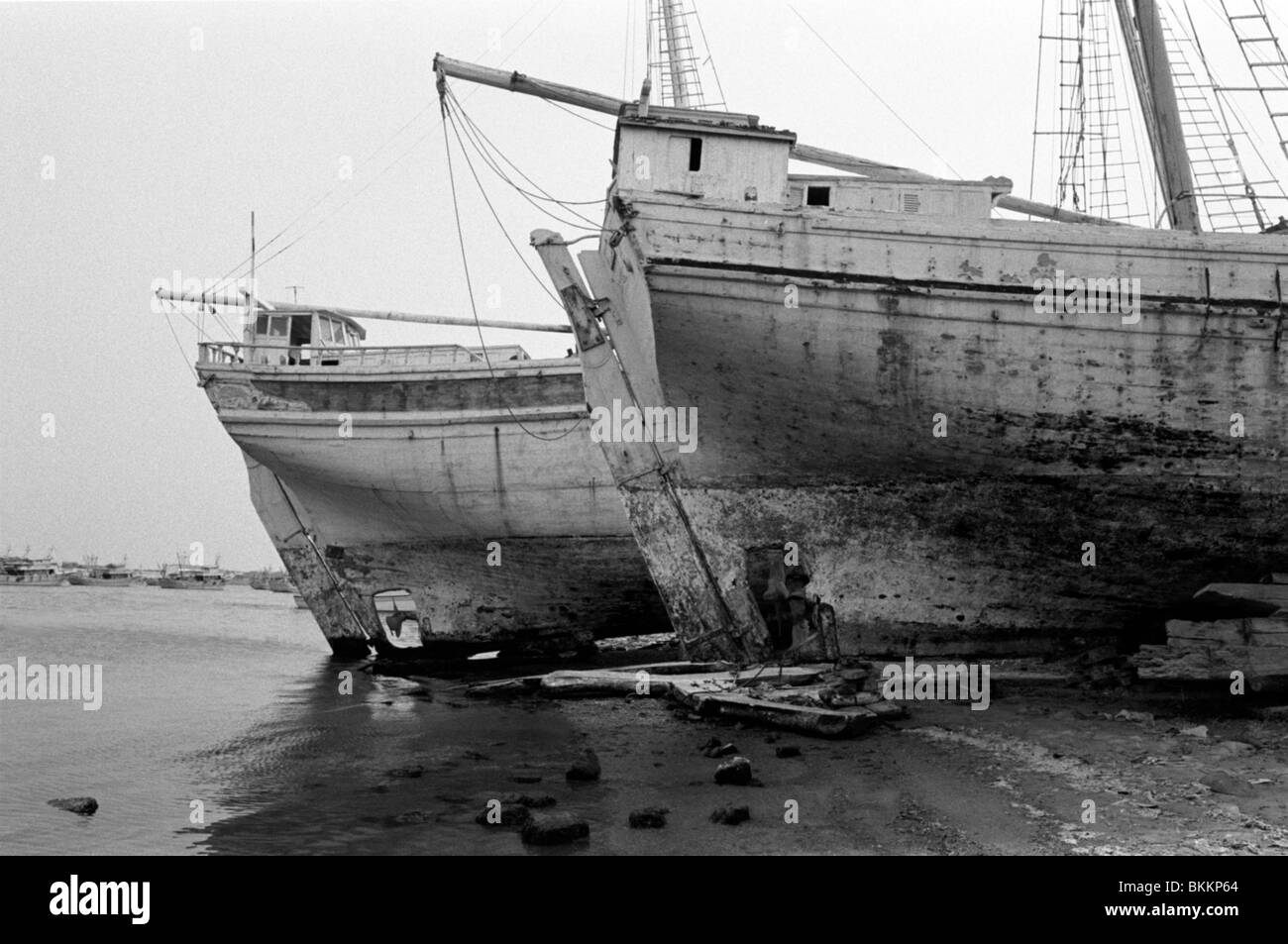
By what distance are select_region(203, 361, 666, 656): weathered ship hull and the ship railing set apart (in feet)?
1.04

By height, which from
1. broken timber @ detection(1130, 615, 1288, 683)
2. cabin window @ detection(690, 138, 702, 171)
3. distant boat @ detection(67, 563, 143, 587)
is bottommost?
distant boat @ detection(67, 563, 143, 587)

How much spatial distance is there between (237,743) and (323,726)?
102 centimetres

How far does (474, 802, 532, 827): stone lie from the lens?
240 inches

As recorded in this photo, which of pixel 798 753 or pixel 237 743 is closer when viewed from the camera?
pixel 798 753

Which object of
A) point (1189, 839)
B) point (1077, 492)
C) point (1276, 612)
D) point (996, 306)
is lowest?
point (1189, 839)

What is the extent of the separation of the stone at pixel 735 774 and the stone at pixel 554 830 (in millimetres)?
1445

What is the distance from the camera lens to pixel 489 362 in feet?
56.5

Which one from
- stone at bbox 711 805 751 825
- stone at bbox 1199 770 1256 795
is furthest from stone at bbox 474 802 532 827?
stone at bbox 1199 770 1256 795

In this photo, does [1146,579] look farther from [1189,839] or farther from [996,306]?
[1189,839]
